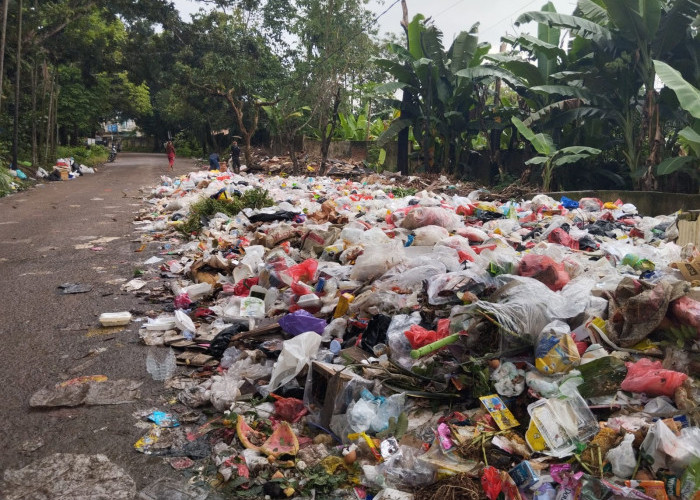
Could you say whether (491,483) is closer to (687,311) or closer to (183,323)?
(687,311)

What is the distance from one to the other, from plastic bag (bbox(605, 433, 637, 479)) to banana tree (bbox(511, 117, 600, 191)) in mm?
8566

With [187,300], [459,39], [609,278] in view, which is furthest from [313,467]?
[459,39]

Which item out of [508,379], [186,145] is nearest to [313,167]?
[508,379]

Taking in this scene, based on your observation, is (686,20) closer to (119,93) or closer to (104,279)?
(104,279)

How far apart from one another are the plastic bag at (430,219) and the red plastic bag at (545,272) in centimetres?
201

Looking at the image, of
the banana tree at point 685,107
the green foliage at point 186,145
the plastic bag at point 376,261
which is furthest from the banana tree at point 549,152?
the green foliage at point 186,145

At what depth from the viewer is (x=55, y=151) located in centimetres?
2064

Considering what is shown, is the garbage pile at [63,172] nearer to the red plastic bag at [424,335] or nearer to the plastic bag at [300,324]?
the plastic bag at [300,324]

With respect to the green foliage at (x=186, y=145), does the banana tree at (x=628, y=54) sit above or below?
above

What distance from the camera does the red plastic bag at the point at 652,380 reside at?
2.36m

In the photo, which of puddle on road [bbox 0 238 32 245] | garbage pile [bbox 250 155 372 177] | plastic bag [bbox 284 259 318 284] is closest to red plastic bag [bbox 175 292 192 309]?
plastic bag [bbox 284 259 318 284]

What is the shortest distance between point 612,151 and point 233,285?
9.45 metres

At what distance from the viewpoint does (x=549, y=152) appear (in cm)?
1033

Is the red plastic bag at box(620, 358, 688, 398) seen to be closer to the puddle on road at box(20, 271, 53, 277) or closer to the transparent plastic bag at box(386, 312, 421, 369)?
the transparent plastic bag at box(386, 312, 421, 369)
